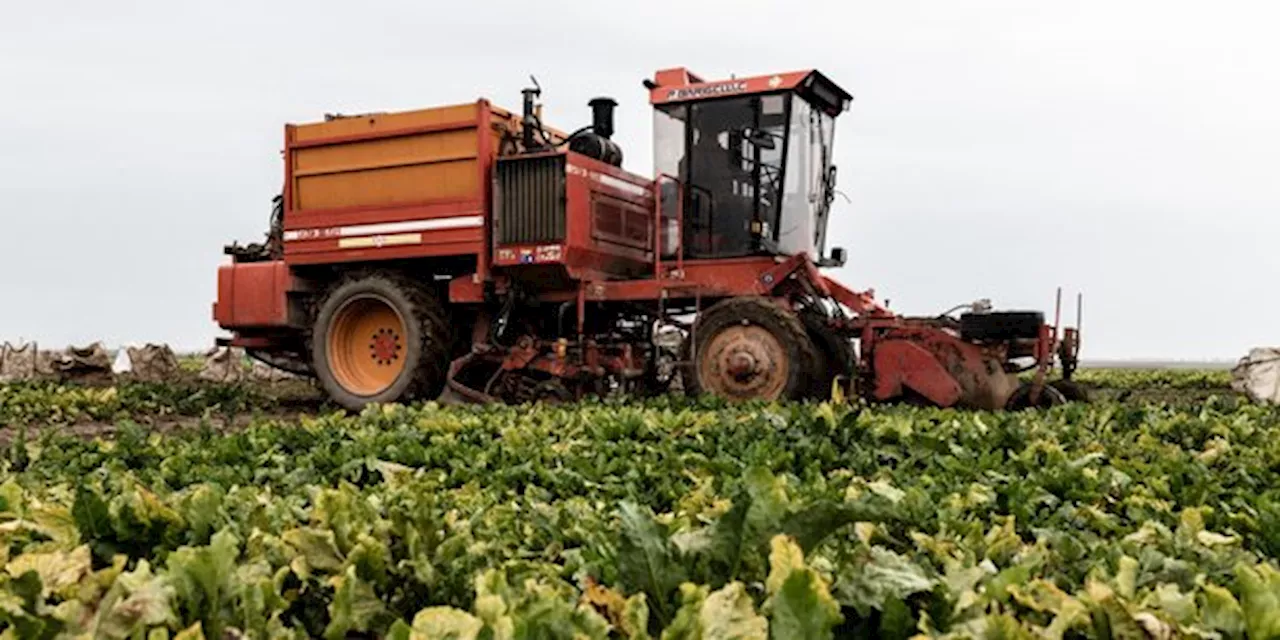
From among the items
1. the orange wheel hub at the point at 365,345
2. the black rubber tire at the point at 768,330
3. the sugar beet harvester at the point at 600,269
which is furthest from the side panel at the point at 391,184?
the black rubber tire at the point at 768,330

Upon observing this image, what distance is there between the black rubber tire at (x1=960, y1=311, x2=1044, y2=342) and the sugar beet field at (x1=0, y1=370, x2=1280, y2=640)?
13.8 feet

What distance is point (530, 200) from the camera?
489 inches

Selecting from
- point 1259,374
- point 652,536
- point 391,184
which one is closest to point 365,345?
point 391,184

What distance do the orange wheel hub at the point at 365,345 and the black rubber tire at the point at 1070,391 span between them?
7.24m

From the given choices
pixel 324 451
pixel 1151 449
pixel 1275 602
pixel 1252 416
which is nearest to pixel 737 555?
pixel 1275 602

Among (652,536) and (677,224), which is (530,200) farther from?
(652,536)

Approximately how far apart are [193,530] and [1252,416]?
7596mm

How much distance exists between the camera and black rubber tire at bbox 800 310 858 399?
35.8 feet

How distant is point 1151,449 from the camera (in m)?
5.97

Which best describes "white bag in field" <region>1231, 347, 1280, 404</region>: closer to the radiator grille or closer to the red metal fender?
the red metal fender

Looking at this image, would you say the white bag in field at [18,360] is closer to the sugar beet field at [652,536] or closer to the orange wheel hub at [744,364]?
the orange wheel hub at [744,364]

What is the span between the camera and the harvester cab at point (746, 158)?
12.0 m

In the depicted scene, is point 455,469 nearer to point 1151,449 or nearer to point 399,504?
point 399,504

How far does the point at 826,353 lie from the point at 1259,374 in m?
10.9
